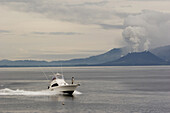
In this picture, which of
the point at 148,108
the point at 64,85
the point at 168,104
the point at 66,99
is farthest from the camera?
the point at 64,85

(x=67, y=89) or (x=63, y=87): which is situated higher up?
(x=63, y=87)

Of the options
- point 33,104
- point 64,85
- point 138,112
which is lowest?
point 138,112

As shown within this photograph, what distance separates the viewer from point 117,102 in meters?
82.6

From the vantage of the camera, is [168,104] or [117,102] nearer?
[168,104]

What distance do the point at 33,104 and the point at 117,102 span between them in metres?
20.4

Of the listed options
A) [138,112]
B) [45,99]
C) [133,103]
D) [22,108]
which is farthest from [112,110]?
[45,99]

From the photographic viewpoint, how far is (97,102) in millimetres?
83000

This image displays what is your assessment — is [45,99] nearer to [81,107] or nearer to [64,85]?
[64,85]

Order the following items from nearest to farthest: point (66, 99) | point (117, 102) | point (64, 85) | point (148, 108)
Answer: point (148, 108), point (117, 102), point (66, 99), point (64, 85)

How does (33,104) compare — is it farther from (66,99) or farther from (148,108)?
(148,108)

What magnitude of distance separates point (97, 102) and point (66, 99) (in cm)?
1166

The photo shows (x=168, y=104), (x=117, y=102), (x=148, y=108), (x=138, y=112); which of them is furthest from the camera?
Result: (x=117, y=102)

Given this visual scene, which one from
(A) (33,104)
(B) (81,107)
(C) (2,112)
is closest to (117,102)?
(B) (81,107)

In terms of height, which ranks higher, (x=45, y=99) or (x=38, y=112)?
(x=45, y=99)
